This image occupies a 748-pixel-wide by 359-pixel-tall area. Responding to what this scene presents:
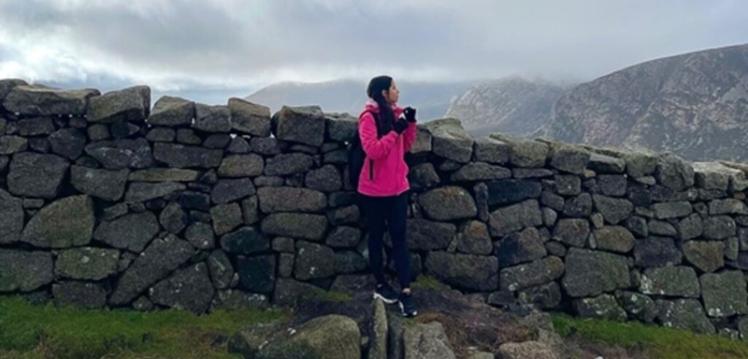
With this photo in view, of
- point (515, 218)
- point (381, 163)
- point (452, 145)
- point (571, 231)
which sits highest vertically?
point (452, 145)

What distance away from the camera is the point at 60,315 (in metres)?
7.50

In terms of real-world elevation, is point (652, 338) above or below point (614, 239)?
below

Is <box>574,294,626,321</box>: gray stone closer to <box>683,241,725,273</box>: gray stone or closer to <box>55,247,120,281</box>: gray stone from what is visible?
<box>683,241,725,273</box>: gray stone

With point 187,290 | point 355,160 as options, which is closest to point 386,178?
point 355,160

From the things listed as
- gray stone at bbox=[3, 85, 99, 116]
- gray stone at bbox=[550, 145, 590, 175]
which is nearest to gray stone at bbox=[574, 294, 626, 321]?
gray stone at bbox=[550, 145, 590, 175]

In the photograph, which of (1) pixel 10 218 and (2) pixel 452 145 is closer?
(1) pixel 10 218

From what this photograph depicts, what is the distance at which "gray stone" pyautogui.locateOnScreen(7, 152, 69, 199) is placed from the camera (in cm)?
780

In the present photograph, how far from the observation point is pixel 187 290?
26.7ft

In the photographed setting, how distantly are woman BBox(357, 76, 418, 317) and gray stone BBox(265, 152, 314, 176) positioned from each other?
38.6 inches

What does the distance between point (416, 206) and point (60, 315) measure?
16.3 ft

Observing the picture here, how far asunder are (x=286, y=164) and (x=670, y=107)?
166m

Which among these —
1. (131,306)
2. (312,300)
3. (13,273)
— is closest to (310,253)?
(312,300)

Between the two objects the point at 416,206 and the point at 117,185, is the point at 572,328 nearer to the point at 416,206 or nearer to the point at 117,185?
the point at 416,206

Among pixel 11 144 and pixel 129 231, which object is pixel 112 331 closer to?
pixel 129 231
